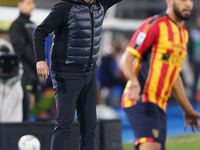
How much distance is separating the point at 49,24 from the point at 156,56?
1.13m

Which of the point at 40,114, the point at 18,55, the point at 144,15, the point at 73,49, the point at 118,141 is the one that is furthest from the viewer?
the point at 144,15

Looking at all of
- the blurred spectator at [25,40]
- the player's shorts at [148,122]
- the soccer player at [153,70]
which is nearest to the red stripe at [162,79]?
the soccer player at [153,70]

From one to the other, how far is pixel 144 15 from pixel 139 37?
11.5m

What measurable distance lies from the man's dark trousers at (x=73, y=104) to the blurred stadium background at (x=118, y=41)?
11.2ft

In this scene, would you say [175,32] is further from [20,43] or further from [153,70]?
[20,43]

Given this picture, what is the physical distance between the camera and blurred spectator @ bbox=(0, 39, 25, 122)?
6699mm

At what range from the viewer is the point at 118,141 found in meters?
5.83

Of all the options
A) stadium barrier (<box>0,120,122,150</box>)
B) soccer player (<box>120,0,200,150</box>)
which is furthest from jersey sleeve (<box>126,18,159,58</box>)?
stadium barrier (<box>0,120,122,150</box>)

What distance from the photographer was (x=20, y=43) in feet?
22.0

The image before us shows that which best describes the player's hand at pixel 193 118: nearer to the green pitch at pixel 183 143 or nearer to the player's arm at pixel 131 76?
the player's arm at pixel 131 76

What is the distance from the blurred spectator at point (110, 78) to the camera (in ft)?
42.9

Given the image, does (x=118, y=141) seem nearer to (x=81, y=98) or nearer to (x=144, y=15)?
(x=81, y=98)

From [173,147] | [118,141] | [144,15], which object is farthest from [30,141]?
[144,15]

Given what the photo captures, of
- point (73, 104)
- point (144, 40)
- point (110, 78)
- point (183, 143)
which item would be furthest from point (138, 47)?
point (110, 78)
